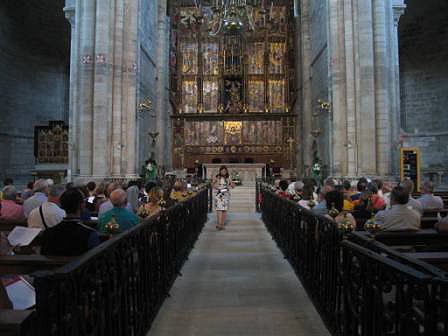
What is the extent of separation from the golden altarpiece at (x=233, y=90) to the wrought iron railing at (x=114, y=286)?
25.8 meters

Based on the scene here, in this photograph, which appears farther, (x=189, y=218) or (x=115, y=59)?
(x=115, y=59)

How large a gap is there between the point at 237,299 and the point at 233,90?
2829 centimetres

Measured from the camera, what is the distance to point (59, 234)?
3871 mm

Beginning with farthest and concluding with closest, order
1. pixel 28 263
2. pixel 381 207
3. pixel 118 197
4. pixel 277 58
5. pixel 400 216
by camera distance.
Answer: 1. pixel 277 58
2. pixel 381 207
3. pixel 118 197
4. pixel 400 216
5. pixel 28 263

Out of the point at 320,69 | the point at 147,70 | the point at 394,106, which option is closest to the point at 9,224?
the point at 394,106

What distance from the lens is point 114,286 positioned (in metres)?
3.19

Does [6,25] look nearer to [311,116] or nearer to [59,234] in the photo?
[311,116]

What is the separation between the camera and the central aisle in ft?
14.9

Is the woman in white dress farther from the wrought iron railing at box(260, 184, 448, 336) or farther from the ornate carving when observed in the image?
the ornate carving

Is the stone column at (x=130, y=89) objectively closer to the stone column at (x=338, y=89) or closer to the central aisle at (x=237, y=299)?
the stone column at (x=338, y=89)

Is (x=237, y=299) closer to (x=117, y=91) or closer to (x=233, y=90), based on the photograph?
(x=117, y=91)

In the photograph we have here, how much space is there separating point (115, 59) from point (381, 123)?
1183 centimetres

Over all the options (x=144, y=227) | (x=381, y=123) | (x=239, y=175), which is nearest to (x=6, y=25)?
(x=239, y=175)

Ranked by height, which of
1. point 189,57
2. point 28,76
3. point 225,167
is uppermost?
point 189,57
